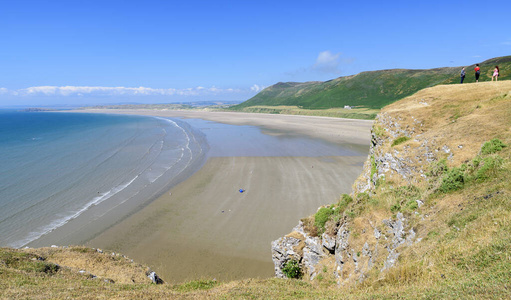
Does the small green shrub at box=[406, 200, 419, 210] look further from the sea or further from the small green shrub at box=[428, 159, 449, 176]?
the sea

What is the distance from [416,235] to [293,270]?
7522 mm

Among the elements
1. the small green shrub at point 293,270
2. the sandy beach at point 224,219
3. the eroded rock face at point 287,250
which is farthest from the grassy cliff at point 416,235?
the sandy beach at point 224,219

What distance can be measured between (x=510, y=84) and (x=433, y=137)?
1267 centimetres

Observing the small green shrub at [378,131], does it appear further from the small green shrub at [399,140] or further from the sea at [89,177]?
the sea at [89,177]

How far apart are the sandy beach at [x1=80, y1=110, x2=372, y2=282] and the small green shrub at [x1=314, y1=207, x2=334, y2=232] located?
546cm

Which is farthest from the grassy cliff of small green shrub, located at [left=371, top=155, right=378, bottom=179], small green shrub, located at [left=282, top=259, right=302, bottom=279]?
small green shrub, located at [left=282, top=259, right=302, bottom=279]

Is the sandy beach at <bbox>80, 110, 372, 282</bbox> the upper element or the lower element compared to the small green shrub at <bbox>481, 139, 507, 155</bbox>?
lower

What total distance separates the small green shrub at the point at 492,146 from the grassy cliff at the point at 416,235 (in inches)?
1.5

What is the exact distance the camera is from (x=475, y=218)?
27.1ft

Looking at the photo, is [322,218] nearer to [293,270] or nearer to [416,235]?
[293,270]

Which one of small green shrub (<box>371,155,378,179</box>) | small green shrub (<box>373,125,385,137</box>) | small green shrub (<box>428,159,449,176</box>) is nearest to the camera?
small green shrub (<box>428,159,449,176</box>)

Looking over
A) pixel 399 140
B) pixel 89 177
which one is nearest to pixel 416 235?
pixel 399 140

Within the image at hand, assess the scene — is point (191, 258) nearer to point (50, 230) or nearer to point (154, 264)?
point (154, 264)

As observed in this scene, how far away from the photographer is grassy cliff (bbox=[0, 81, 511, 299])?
22.9 feet
